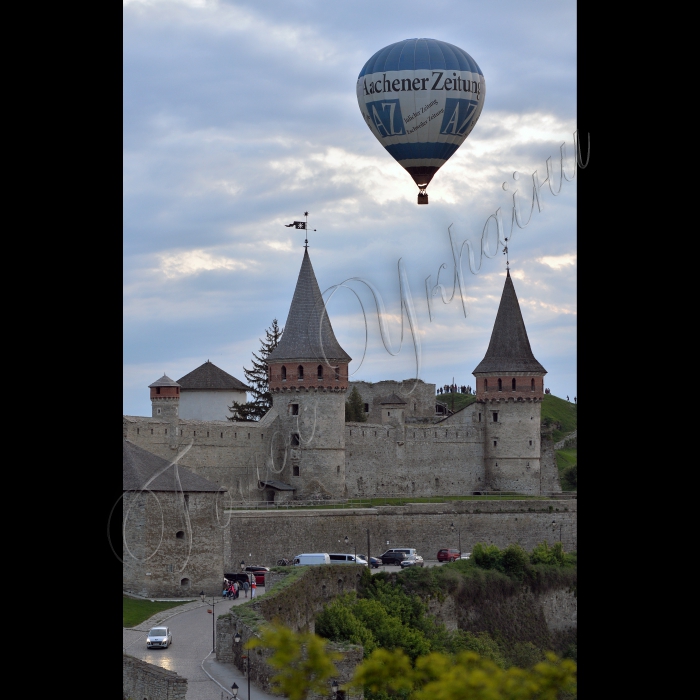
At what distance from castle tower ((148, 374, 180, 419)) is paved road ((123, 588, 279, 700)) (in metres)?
15.9

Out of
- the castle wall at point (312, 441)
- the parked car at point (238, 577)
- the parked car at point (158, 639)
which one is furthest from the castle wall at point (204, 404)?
the parked car at point (158, 639)

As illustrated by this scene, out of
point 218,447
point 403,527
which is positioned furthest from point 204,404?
point 403,527

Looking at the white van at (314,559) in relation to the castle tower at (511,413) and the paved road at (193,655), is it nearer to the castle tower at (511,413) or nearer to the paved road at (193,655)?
the paved road at (193,655)

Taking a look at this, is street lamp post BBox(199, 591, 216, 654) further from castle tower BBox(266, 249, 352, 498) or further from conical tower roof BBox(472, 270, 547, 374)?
conical tower roof BBox(472, 270, 547, 374)

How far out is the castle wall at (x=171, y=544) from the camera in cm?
3191

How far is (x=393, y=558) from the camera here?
136 ft

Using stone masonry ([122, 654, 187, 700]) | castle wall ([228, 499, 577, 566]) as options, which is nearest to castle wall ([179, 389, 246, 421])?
castle wall ([228, 499, 577, 566])

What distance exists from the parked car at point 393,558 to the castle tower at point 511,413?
10443 millimetres

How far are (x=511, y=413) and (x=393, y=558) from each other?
11.9 meters

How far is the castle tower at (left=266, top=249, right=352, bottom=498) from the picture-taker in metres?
46.2

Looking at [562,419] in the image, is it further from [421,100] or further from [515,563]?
[421,100]
